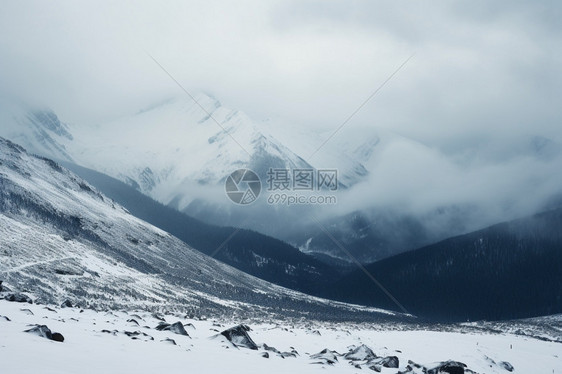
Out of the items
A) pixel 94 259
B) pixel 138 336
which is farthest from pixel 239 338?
pixel 94 259

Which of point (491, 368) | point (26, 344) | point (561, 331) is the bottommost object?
point (26, 344)

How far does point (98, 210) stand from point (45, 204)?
98.4ft

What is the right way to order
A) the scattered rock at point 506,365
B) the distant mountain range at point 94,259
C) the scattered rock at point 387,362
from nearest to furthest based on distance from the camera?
the scattered rock at point 387,362, the scattered rock at point 506,365, the distant mountain range at point 94,259

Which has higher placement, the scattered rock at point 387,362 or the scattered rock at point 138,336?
the scattered rock at point 387,362

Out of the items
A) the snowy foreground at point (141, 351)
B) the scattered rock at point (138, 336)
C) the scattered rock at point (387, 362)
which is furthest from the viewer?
the scattered rock at point (387, 362)

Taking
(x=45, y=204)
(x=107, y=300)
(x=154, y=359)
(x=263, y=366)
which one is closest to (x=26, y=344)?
(x=154, y=359)

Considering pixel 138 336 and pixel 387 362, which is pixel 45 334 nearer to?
pixel 138 336

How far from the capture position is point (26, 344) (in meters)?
18.8

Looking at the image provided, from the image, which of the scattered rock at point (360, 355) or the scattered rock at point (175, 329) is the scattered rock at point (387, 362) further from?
the scattered rock at point (175, 329)

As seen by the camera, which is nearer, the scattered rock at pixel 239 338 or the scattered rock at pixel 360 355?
the scattered rock at pixel 239 338

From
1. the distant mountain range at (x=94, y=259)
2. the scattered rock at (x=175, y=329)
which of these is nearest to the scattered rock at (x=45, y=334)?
the scattered rock at (x=175, y=329)

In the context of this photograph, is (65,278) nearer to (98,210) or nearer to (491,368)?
(491,368)

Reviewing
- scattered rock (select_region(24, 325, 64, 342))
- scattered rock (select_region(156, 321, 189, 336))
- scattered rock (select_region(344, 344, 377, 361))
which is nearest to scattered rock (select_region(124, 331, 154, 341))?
scattered rock (select_region(156, 321, 189, 336))

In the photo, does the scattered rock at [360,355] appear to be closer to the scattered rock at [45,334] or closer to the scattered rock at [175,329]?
the scattered rock at [175,329]
